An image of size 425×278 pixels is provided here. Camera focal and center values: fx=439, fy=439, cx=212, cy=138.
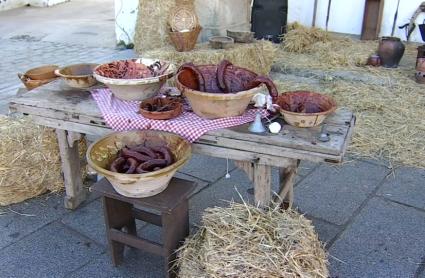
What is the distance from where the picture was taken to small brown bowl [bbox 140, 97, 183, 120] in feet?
7.12

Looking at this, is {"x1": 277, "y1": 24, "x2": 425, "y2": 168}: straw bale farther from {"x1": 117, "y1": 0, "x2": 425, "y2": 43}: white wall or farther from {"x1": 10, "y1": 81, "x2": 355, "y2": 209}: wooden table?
{"x1": 10, "y1": 81, "x2": 355, "y2": 209}: wooden table

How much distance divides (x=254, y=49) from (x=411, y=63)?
228cm

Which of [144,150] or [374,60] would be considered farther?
[374,60]

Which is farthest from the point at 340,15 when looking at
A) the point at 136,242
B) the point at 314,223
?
the point at 136,242

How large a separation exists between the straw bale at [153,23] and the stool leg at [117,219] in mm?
3358

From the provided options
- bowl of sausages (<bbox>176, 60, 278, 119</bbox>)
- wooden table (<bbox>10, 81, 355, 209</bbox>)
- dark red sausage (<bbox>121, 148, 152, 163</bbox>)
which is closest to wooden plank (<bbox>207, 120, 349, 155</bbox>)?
wooden table (<bbox>10, 81, 355, 209</bbox>)

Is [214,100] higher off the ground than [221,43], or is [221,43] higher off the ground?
[214,100]

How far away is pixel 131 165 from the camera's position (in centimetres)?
196

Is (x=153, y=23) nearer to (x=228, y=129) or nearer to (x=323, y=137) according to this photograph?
(x=228, y=129)

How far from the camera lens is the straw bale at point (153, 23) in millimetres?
5509

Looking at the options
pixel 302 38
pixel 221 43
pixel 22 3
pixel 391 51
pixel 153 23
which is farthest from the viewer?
pixel 22 3

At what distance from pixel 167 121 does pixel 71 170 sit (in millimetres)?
985

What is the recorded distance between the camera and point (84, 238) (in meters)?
2.59

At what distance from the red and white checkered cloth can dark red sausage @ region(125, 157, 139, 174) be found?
0.79 feet
